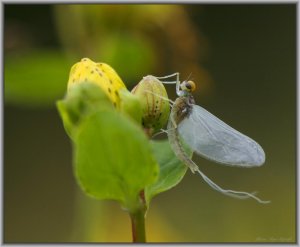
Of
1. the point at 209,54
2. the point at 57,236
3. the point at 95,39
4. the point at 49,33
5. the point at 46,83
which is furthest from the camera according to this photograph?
the point at 209,54

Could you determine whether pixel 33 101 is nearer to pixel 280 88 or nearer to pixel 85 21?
pixel 85 21

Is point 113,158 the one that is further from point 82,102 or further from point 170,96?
point 170,96

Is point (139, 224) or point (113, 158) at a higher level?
point (113, 158)

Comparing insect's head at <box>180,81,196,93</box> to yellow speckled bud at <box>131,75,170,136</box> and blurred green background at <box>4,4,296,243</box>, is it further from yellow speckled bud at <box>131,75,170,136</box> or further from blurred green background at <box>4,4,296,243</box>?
blurred green background at <box>4,4,296,243</box>

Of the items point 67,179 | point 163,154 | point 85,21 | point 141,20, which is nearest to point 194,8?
point 141,20

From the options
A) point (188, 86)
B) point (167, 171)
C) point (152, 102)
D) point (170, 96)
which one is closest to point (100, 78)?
point (152, 102)
